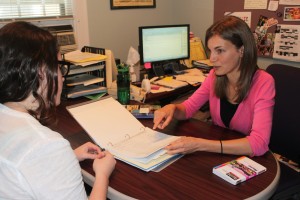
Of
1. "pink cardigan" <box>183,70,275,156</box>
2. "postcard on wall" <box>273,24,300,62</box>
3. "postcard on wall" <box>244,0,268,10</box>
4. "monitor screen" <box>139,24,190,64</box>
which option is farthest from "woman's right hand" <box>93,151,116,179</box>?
"postcard on wall" <box>244,0,268,10</box>

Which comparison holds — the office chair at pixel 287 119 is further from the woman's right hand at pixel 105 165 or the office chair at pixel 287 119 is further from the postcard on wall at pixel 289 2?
the postcard on wall at pixel 289 2

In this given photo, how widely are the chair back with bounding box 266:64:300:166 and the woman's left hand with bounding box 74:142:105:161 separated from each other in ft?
3.25

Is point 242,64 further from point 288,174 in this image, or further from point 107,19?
point 107,19

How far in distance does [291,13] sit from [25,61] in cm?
233

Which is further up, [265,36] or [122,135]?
[265,36]

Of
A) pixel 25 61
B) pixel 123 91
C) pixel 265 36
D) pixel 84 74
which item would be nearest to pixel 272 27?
pixel 265 36

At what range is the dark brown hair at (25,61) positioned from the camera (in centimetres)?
80

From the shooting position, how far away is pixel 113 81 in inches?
88.0

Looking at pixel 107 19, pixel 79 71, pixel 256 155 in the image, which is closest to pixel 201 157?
pixel 256 155

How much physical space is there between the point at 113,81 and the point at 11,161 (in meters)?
1.51

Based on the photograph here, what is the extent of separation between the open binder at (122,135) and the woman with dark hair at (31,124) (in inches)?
13.6

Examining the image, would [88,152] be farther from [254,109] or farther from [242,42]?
[242,42]

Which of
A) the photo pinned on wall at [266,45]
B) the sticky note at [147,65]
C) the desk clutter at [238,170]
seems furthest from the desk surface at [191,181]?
the photo pinned on wall at [266,45]

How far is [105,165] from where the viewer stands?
3.56 ft
